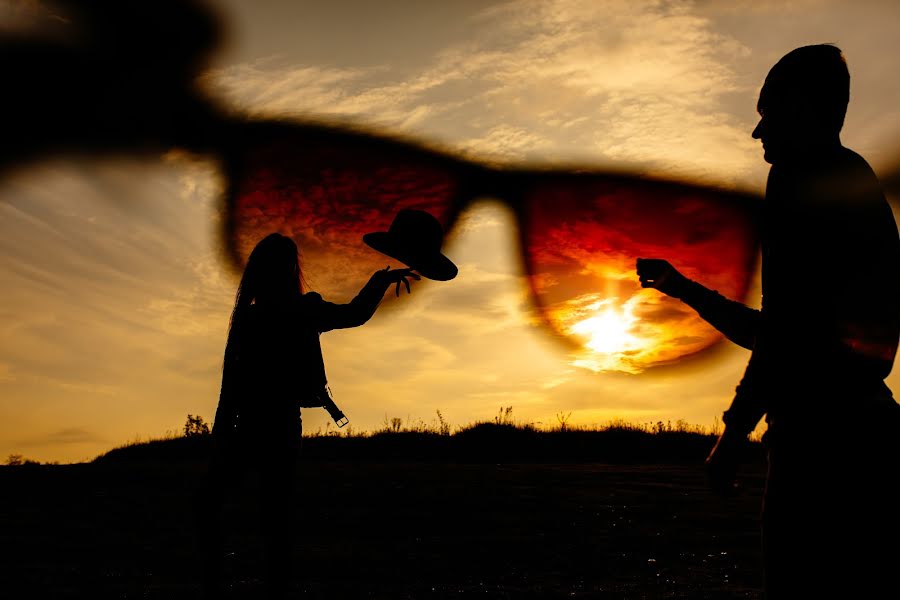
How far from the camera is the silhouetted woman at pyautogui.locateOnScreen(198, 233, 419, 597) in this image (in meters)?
3.84

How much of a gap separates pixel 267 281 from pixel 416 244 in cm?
67

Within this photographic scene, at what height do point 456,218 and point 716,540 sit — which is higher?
point 456,218

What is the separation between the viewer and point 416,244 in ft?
13.0

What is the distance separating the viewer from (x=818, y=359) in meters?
1.81

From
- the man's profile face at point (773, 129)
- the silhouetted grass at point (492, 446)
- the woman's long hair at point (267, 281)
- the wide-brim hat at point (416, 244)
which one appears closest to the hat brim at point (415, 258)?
the wide-brim hat at point (416, 244)

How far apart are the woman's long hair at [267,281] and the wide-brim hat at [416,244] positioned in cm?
36

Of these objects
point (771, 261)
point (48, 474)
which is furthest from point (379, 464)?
point (771, 261)

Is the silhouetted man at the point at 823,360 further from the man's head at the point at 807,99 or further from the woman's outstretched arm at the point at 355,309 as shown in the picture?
the woman's outstretched arm at the point at 355,309

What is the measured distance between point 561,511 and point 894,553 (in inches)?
240

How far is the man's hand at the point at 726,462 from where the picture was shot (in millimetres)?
1872

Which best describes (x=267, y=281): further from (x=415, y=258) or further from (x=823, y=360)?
(x=823, y=360)

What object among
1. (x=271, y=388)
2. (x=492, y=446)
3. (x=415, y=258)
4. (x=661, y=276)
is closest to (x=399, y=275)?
(x=415, y=258)

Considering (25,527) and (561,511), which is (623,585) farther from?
(25,527)

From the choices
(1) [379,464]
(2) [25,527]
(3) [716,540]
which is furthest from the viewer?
(1) [379,464]
